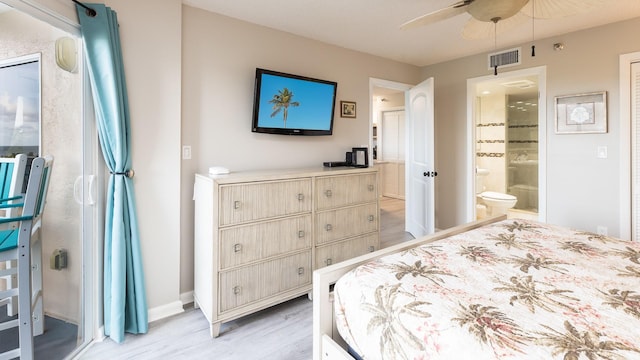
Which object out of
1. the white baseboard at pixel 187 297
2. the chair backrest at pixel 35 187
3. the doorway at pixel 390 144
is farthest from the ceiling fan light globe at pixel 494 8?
the doorway at pixel 390 144

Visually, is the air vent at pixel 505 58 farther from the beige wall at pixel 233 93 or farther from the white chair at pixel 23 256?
the white chair at pixel 23 256

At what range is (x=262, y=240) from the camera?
2266mm

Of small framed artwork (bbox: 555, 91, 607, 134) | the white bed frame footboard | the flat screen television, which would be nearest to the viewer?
the white bed frame footboard

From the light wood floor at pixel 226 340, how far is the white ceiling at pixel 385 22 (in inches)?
94.8

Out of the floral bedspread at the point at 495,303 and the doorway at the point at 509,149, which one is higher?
the doorway at the point at 509,149

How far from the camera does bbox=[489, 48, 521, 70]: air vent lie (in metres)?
3.54

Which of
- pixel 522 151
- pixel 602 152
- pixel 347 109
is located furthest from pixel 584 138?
pixel 522 151

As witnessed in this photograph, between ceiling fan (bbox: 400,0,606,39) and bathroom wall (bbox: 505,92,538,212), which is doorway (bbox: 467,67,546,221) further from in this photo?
ceiling fan (bbox: 400,0,606,39)

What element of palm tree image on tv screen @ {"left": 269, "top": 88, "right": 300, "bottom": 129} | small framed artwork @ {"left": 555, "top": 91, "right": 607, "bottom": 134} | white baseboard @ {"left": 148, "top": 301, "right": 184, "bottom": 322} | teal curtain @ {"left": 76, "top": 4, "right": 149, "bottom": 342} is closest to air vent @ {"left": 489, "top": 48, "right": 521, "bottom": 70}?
small framed artwork @ {"left": 555, "top": 91, "right": 607, "bottom": 134}

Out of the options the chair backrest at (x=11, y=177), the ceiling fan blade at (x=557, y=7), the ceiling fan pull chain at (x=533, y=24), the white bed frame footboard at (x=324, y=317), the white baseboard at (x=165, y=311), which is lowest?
the white baseboard at (x=165, y=311)

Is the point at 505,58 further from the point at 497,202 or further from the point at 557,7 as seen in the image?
the point at 497,202

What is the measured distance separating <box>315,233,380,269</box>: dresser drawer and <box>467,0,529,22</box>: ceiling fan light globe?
1.94 meters

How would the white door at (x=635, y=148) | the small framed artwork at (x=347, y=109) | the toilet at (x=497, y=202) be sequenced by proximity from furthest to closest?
the toilet at (x=497, y=202) < the small framed artwork at (x=347, y=109) < the white door at (x=635, y=148)

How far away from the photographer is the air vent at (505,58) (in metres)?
3.54
